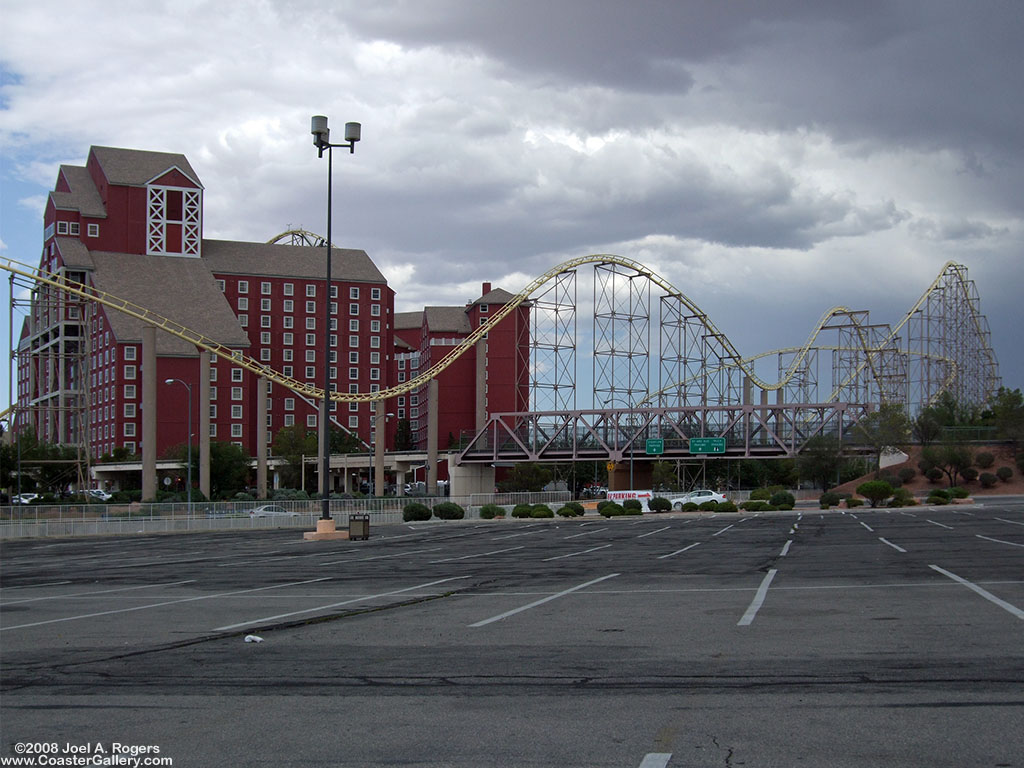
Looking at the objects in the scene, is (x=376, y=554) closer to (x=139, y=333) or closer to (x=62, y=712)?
(x=62, y=712)

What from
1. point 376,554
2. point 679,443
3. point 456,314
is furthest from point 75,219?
point 376,554

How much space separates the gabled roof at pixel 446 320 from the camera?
16012 cm

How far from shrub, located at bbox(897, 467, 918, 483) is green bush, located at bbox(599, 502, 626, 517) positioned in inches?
1237

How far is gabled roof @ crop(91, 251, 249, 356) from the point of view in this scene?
116 metres

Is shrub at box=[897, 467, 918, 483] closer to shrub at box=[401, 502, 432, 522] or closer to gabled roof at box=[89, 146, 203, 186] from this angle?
shrub at box=[401, 502, 432, 522]

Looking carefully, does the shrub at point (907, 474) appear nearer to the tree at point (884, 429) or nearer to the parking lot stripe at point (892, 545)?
the tree at point (884, 429)

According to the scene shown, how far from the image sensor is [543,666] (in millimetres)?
9578

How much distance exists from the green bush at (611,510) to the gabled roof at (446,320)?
334 ft

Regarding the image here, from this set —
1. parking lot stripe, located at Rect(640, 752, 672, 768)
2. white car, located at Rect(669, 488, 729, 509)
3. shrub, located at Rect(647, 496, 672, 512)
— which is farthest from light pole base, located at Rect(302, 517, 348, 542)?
white car, located at Rect(669, 488, 729, 509)

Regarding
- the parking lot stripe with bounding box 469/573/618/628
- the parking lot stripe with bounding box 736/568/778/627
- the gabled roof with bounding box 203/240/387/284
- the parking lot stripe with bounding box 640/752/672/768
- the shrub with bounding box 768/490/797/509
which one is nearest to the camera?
the parking lot stripe with bounding box 640/752/672/768

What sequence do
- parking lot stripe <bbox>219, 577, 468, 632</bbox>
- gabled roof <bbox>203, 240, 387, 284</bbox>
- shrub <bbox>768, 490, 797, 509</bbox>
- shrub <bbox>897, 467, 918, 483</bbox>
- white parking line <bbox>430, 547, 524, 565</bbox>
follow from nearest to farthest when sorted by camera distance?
parking lot stripe <bbox>219, 577, 468, 632</bbox>, white parking line <bbox>430, 547, 524, 565</bbox>, shrub <bbox>768, 490, 797, 509</bbox>, shrub <bbox>897, 467, 918, 483</bbox>, gabled roof <bbox>203, 240, 387, 284</bbox>

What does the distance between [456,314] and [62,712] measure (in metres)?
157

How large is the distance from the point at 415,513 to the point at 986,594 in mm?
44909

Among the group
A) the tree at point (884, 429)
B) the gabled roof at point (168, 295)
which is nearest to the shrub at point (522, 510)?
the tree at point (884, 429)
